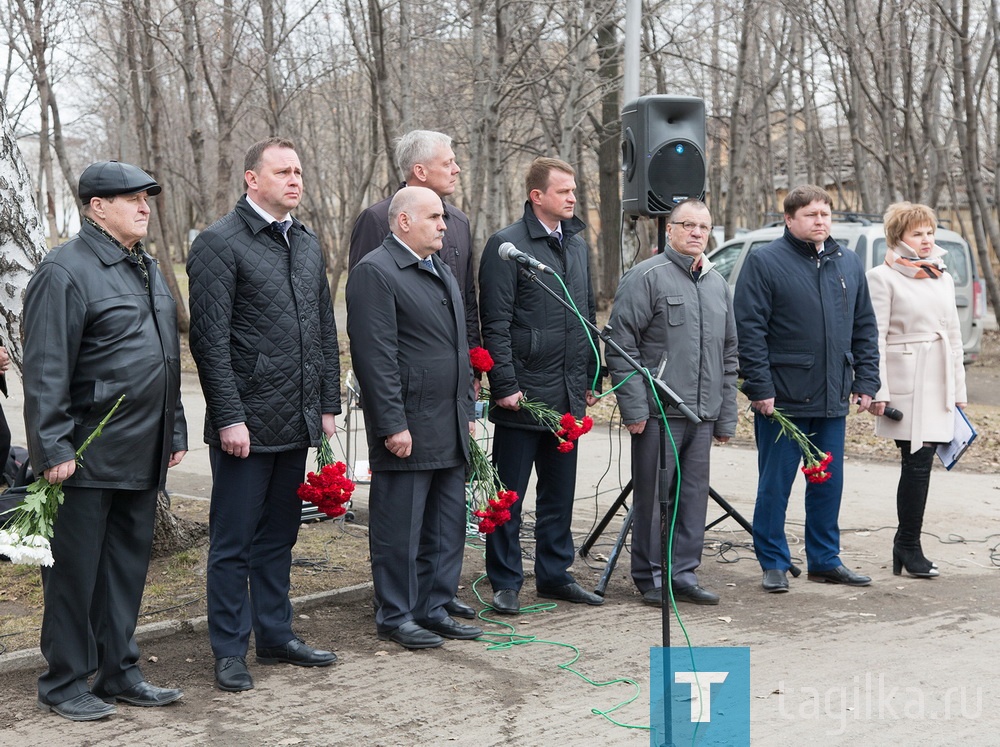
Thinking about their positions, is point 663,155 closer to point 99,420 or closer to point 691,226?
point 691,226

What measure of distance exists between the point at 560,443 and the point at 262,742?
86.9 inches

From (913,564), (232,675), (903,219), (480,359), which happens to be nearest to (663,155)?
(903,219)

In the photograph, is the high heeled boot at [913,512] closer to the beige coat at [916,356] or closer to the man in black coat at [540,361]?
the beige coat at [916,356]

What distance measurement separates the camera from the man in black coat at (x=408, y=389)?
5066 mm

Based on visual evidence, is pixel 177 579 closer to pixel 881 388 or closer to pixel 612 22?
pixel 881 388

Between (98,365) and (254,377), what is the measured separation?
26.5 inches

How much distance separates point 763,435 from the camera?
639 cm

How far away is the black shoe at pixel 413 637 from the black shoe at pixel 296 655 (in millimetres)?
324

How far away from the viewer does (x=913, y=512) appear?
6484mm

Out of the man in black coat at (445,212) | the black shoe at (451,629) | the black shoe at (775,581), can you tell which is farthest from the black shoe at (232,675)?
the black shoe at (775,581)

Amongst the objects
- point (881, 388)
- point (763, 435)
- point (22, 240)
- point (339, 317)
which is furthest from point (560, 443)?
point (339, 317)

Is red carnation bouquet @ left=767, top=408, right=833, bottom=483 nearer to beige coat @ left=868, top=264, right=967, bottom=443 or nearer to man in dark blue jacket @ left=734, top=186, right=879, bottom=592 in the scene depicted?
man in dark blue jacket @ left=734, top=186, right=879, bottom=592

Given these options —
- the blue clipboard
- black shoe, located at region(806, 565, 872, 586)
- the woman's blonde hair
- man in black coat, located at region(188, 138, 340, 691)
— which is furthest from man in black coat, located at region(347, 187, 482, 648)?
the blue clipboard

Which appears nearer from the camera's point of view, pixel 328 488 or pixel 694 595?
pixel 328 488
